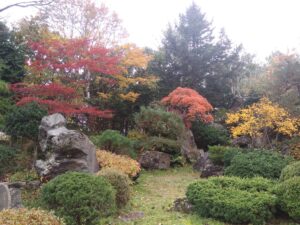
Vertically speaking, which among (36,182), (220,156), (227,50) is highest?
(227,50)

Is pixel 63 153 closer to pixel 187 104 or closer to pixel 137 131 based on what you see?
pixel 137 131

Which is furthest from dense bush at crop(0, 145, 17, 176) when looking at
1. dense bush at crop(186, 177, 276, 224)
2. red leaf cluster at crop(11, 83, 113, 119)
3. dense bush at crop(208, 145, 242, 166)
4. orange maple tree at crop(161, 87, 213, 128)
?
orange maple tree at crop(161, 87, 213, 128)

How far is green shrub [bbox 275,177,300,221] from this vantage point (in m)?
7.36

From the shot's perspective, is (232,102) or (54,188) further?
(232,102)

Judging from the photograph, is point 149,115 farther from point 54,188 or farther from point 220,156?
point 54,188

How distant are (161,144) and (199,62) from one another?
935cm

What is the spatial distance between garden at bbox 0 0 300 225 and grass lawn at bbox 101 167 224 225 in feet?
0.14

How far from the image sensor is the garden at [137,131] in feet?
24.6

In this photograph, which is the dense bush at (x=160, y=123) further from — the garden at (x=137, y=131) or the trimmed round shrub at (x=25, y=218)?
the trimmed round shrub at (x=25, y=218)

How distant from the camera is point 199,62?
78.2ft

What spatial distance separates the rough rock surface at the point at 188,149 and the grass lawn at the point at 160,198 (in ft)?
3.31

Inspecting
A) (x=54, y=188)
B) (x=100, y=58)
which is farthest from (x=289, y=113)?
(x=54, y=188)

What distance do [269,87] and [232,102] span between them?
831 centimetres

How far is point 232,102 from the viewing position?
80.3 feet
